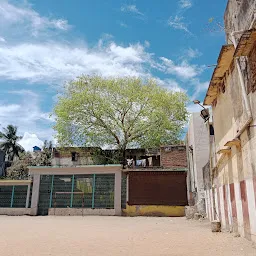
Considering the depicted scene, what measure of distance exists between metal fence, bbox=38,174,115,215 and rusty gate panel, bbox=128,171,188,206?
1422 millimetres

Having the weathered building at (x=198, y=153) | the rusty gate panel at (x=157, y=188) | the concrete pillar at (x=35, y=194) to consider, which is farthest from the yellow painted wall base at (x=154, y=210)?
the concrete pillar at (x=35, y=194)

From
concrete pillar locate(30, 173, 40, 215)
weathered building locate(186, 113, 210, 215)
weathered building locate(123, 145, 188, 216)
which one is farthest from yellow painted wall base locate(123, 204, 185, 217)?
Result: concrete pillar locate(30, 173, 40, 215)

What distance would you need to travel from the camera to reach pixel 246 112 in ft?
18.4

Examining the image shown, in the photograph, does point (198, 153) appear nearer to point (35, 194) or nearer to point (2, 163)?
point (35, 194)

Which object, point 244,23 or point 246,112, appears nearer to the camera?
point 246,112

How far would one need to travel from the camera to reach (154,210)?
1616cm

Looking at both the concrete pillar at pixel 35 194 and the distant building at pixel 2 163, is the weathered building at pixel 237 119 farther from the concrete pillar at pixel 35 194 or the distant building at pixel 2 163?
the distant building at pixel 2 163

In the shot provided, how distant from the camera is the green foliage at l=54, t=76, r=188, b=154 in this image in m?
24.0

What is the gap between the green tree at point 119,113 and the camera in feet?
78.6

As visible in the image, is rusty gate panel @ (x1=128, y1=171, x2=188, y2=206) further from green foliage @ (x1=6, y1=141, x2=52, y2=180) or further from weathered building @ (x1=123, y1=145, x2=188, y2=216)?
green foliage @ (x1=6, y1=141, x2=52, y2=180)

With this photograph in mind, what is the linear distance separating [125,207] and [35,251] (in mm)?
11293

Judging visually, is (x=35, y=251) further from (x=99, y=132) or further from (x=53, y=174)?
(x=99, y=132)

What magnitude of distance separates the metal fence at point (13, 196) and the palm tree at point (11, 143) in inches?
1016

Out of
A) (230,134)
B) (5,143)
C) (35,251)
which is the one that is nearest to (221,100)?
(230,134)
